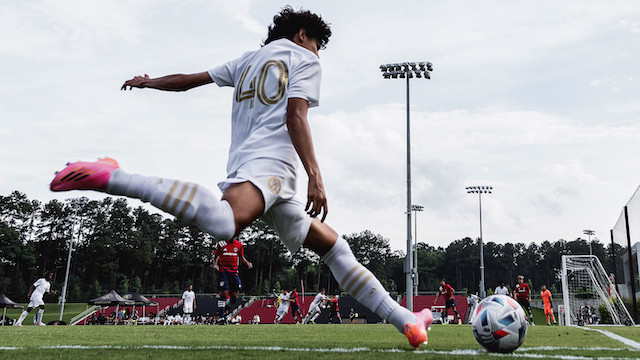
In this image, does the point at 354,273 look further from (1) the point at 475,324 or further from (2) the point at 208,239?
(2) the point at 208,239

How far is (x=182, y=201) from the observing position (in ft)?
8.17

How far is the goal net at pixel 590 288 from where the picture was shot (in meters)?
18.8

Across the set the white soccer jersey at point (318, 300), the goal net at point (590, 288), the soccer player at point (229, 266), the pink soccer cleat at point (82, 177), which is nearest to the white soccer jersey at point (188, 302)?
the white soccer jersey at point (318, 300)

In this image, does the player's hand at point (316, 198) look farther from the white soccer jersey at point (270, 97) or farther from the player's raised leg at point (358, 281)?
the player's raised leg at point (358, 281)

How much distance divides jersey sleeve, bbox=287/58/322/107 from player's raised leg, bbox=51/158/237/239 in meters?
0.80

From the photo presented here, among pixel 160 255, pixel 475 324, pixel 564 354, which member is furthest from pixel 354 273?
pixel 160 255

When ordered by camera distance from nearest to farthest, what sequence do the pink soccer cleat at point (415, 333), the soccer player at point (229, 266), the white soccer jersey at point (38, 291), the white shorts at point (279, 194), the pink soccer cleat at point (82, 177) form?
the pink soccer cleat at point (82, 177)
the white shorts at point (279, 194)
the pink soccer cleat at point (415, 333)
the soccer player at point (229, 266)
the white soccer jersey at point (38, 291)

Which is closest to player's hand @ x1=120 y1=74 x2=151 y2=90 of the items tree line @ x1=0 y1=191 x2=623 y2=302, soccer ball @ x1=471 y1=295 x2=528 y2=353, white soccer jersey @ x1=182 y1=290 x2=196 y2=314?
soccer ball @ x1=471 y1=295 x2=528 y2=353

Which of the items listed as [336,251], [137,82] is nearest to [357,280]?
[336,251]

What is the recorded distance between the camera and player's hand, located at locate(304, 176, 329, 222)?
268 cm

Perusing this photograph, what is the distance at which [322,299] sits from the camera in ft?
63.1

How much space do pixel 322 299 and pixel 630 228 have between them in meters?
11.4

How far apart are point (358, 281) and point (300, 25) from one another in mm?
1780

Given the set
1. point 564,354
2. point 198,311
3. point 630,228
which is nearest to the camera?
point 564,354
